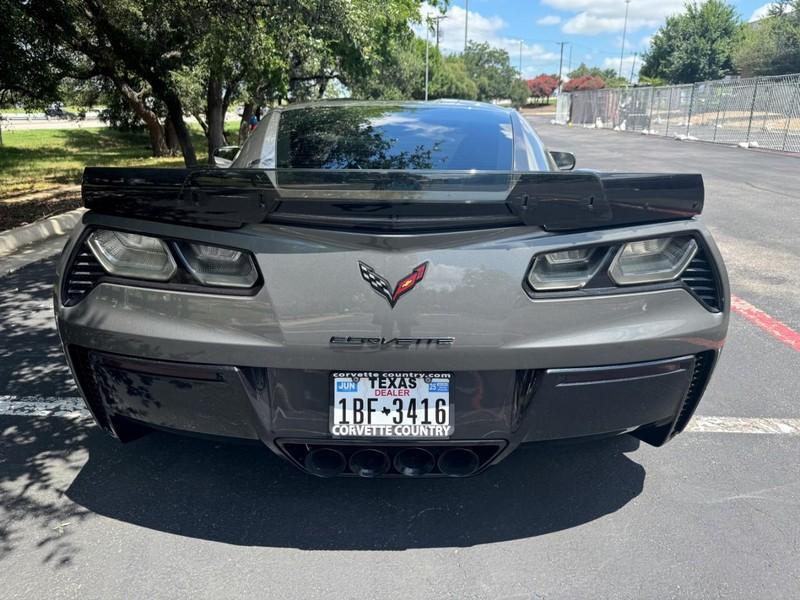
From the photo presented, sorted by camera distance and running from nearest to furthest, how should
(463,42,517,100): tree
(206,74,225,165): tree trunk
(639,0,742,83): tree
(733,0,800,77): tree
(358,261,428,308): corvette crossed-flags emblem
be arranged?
(358,261,428,308): corvette crossed-flags emblem
(206,74,225,165): tree trunk
(733,0,800,77): tree
(639,0,742,83): tree
(463,42,517,100): tree

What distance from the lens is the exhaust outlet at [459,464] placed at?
2178 mm

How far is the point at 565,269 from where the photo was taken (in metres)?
2.08

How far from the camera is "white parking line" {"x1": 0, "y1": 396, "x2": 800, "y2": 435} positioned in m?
3.10

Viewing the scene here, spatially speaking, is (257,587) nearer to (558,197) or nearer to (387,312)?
(387,312)

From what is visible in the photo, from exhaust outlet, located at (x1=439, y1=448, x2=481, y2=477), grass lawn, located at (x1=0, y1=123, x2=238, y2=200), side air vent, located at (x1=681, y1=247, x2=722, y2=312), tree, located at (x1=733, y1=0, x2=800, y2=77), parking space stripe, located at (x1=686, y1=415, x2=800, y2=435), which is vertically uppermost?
tree, located at (x1=733, y1=0, x2=800, y2=77)

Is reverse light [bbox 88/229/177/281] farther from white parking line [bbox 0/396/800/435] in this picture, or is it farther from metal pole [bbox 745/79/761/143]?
metal pole [bbox 745/79/761/143]

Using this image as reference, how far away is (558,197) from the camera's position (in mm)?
2055

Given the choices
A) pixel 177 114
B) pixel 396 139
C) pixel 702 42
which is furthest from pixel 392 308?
pixel 702 42

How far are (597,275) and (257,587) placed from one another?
1.47m

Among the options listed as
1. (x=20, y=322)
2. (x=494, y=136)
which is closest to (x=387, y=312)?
(x=494, y=136)

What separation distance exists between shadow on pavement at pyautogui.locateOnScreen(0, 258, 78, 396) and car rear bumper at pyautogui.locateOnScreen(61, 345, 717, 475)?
151cm

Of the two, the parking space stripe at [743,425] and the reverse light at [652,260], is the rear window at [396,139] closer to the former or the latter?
the reverse light at [652,260]

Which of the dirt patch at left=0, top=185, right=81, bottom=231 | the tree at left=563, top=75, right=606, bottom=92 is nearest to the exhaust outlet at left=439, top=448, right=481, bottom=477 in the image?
the dirt patch at left=0, top=185, right=81, bottom=231

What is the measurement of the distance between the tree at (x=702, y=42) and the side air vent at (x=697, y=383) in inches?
2583
